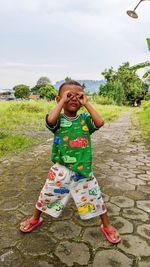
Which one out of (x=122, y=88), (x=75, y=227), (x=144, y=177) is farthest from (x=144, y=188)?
(x=122, y=88)

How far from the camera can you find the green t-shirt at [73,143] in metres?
2.22

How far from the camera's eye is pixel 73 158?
222cm

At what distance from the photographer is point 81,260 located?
2.06 metres

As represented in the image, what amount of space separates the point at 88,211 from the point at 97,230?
13.4 inches

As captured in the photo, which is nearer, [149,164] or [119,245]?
[119,245]

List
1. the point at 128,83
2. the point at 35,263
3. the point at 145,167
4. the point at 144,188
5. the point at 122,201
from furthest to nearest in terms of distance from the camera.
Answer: the point at 128,83 < the point at 145,167 < the point at 144,188 < the point at 122,201 < the point at 35,263

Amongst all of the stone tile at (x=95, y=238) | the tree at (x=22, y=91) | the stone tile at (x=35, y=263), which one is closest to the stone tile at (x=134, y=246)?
the stone tile at (x=95, y=238)

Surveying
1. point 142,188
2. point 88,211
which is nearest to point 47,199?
point 88,211

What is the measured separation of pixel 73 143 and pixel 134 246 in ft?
3.43

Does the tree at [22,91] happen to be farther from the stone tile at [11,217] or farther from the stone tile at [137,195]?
the stone tile at [11,217]

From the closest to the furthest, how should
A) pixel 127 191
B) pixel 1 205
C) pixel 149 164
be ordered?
1. pixel 1 205
2. pixel 127 191
3. pixel 149 164

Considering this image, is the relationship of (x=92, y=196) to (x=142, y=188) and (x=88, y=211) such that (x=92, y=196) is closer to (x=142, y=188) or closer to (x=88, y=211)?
(x=88, y=211)

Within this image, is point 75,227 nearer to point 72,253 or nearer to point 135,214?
point 72,253

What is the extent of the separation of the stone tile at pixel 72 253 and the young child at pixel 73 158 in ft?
0.85
